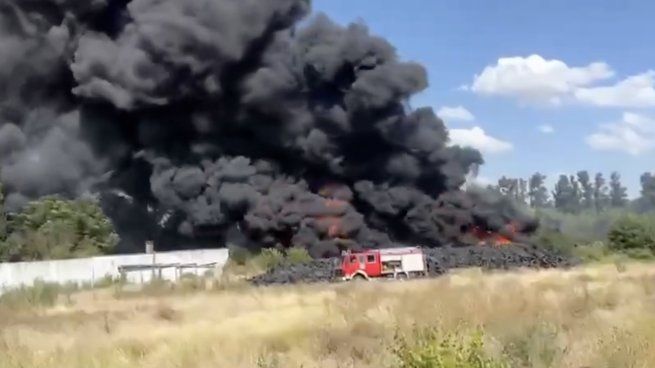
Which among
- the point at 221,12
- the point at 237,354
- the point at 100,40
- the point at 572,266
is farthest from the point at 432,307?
the point at 100,40

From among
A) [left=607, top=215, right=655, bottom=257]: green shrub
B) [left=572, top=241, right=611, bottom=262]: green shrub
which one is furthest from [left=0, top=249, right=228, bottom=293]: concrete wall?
[left=607, top=215, right=655, bottom=257]: green shrub

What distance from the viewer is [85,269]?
1652 inches

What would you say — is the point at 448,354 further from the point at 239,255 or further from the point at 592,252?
the point at 592,252

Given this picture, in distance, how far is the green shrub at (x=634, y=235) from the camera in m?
52.9

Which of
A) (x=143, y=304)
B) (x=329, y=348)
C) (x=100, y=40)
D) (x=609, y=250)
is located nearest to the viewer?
(x=329, y=348)

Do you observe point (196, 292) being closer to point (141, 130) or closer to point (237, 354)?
point (237, 354)

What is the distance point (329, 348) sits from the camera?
1375 cm

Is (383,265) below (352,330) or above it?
above

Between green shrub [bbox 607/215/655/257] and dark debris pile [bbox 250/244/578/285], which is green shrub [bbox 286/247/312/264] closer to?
dark debris pile [bbox 250/244/578/285]

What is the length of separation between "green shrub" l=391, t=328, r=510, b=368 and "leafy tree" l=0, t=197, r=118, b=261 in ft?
126

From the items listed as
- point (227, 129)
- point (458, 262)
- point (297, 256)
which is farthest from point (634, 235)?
point (227, 129)

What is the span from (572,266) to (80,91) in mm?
32042

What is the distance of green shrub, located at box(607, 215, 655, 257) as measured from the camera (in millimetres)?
52875

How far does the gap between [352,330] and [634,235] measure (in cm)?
4261
